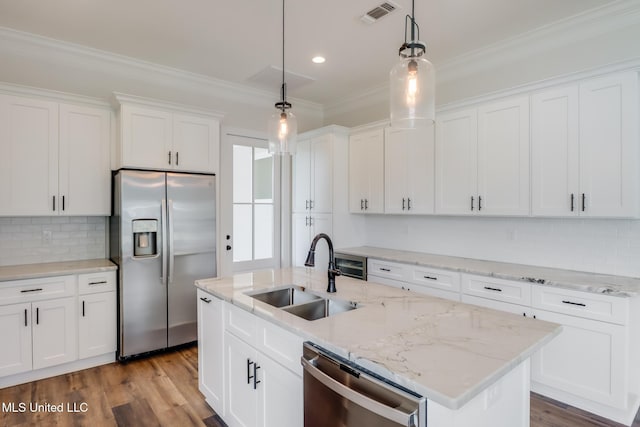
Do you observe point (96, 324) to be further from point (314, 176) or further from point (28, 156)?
point (314, 176)

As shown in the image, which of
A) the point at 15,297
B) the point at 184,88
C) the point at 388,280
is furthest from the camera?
the point at 184,88

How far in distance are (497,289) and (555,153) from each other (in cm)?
118

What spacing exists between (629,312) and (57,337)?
14.3ft

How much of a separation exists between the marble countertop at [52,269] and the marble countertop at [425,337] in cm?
175

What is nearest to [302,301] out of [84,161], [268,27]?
[268,27]

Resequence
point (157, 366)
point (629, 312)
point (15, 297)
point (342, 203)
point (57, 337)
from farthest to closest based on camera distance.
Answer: point (342, 203)
point (157, 366)
point (57, 337)
point (15, 297)
point (629, 312)

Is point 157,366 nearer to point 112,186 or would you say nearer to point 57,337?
point 57,337

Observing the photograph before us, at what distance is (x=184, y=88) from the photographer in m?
3.98

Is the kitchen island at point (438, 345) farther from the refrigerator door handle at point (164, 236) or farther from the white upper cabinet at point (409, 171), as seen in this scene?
the white upper cabinet at point (409, 171)

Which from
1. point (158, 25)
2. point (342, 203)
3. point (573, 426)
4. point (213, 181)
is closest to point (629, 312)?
point (573, 426)

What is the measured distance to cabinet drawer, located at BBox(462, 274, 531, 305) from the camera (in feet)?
8.70

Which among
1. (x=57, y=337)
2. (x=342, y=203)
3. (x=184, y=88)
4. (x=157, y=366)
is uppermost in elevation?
(x=184, y=88)

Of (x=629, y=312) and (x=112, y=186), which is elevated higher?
(x=112, y=186)

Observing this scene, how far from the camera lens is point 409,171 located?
3.79 meters
